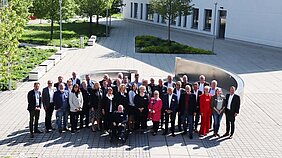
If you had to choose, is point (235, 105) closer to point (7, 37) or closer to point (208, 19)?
point (7, 37)

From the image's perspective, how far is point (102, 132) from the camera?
12.1m

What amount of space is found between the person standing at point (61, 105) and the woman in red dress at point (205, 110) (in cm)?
425

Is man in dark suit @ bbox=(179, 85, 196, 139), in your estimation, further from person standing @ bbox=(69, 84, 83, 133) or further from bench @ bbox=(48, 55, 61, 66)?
bench @ bbox=(48, 55, 61, 66)

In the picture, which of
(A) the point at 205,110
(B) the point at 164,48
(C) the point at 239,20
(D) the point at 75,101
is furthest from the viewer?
(C) the point at 239,20

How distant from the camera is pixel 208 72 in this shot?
752 inches

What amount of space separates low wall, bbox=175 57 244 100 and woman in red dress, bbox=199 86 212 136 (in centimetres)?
420

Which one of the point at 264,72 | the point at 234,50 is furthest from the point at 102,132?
the point at 234,50

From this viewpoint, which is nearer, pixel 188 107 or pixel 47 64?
pixel 188 107

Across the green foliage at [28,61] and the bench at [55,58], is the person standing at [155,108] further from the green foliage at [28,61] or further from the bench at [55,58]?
the bench at [55,58]

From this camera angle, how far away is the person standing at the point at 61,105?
37.7ft

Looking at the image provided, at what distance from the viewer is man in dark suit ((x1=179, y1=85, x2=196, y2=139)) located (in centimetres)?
1166

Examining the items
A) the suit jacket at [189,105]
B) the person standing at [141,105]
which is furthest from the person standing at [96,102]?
the suit jacket at [189,105]

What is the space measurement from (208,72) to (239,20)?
18.9 m

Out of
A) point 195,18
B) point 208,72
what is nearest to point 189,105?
point 208,72
